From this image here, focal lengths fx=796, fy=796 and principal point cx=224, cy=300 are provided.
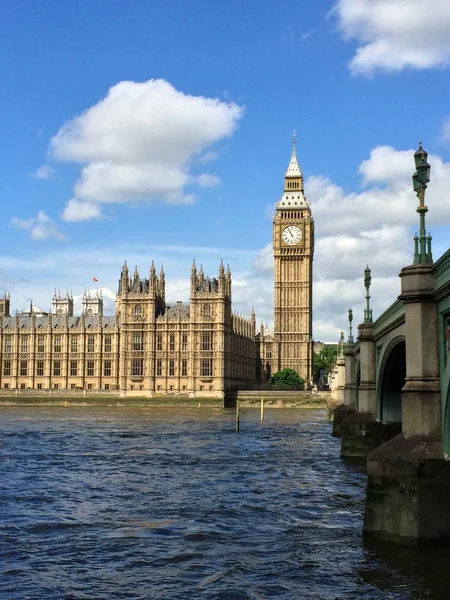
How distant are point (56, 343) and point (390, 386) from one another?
105 meters

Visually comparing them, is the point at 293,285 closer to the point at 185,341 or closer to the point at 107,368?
the point at 185,341

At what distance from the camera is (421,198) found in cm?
1984

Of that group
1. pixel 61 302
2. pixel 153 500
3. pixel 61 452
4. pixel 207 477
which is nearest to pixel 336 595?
pixel 153 500

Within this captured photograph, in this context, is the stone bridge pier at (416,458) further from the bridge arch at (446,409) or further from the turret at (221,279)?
the turret at (221,279)

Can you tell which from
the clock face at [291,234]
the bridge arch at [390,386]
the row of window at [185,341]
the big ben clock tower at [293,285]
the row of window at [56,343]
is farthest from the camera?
the clock face at [291,234]

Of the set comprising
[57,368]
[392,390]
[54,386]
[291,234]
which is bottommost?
[54,386]

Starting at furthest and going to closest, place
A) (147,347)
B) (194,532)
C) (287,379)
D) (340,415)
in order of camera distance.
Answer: (287,379)
(147,347)
(340,415)
(194,532)

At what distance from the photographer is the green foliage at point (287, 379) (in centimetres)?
13950

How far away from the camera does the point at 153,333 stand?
12925 centimetres

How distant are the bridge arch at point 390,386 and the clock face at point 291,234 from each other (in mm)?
118792

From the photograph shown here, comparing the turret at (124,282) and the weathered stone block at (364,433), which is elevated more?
the turret at (124,282)

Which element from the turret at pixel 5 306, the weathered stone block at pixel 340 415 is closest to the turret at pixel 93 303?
the turret at pixel 5 306

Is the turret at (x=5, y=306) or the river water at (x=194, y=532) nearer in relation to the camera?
the river water at (x=194, y=532)

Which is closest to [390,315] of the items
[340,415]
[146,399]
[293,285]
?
[340,415]
